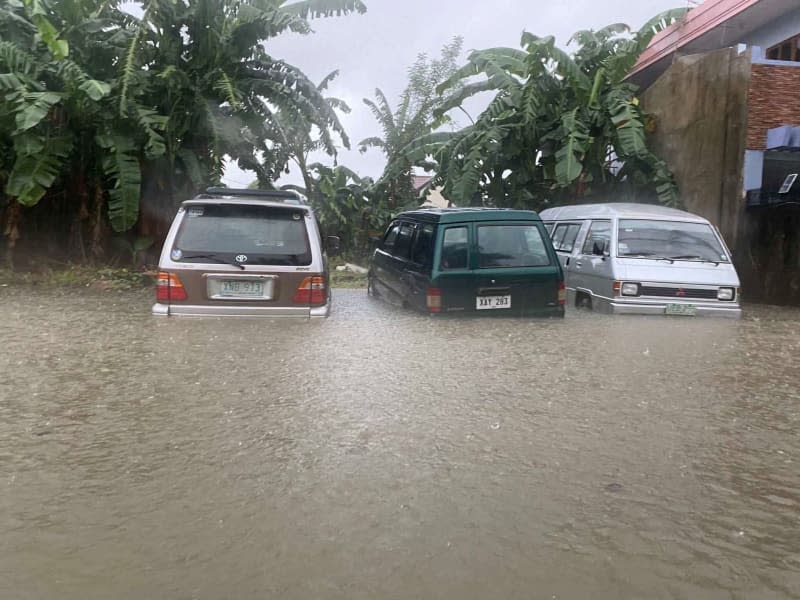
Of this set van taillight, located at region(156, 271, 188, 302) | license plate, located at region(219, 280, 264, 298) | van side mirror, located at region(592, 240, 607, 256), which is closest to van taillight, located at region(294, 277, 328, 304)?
license plate, located at region(219, 280, 264, 298)

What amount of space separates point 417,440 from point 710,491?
1617 millimetres

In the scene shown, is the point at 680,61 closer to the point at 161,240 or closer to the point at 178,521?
the point at 161,240

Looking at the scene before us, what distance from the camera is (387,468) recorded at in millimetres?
4156

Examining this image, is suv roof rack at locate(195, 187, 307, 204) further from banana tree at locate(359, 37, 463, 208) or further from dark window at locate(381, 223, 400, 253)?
banana tree at locate(359, 37, 463, 208)

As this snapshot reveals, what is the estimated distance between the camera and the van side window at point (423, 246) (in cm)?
937

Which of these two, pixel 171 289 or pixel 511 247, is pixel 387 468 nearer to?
pixel 171 289

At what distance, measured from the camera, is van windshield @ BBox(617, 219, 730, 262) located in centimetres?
1045

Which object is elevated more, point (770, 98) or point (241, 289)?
point (770, 98)

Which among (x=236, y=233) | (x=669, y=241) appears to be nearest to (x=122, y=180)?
(x=236, y=233)

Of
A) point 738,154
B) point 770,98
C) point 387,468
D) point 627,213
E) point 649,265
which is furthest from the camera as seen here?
point 738,154

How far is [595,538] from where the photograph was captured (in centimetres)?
330

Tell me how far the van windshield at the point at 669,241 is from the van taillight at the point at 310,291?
14.9 ft

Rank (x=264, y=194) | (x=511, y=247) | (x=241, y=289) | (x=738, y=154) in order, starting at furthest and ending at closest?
(x=738, y=154), (x=511, y=247), (x=264, y=194), (x=241, y=289)

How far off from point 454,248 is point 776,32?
463 inches
